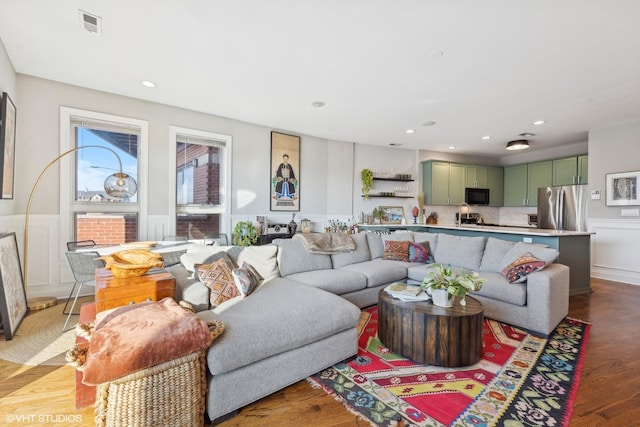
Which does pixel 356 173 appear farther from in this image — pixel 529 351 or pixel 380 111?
pixel 529 351

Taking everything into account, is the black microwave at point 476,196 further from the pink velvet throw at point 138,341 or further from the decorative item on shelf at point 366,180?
the pink velvet throw at point 138,341

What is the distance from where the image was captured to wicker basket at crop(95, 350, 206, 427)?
1.33 metres

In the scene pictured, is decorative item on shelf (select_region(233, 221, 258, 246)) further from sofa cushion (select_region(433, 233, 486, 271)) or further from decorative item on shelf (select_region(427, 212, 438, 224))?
decorative item on shelf (select_region(427, 212, 438, 224))

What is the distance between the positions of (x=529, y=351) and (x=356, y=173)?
4.74 m

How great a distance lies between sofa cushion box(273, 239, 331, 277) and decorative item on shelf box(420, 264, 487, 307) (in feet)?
4.85

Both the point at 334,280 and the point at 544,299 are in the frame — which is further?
the point at 334,280

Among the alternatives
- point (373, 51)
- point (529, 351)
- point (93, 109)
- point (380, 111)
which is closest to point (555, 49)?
point (373, 51)

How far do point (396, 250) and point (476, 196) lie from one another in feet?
15.1

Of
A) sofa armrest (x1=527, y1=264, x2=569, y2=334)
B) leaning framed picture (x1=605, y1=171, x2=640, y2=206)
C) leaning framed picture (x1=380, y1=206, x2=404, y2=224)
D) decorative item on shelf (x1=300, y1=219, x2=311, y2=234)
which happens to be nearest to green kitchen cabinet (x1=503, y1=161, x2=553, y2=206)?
leaning framed picture (x1=605, y1=171, x2=640, y2=206)

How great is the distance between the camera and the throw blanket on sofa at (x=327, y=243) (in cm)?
367

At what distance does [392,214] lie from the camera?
7.04 m

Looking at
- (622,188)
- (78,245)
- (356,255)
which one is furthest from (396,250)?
(622,188)

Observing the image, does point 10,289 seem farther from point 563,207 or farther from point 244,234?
point 563,207

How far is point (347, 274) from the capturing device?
335 cm
